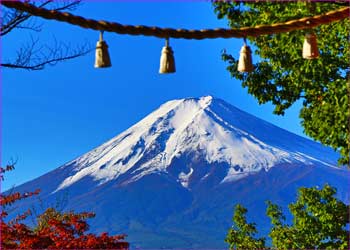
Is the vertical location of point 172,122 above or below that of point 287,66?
above

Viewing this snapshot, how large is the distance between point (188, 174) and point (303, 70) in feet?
358

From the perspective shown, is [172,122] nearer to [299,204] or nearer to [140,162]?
[140,162]

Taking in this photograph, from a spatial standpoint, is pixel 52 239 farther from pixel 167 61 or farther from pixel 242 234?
pixel 242 234

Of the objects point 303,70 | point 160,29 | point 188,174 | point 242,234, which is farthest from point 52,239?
point 188,174

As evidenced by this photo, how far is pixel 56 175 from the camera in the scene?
5157 inches

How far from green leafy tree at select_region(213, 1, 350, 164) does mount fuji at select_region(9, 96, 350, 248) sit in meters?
93.7

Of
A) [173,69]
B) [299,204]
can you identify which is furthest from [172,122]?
[173,69]

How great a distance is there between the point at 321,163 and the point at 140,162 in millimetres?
36916

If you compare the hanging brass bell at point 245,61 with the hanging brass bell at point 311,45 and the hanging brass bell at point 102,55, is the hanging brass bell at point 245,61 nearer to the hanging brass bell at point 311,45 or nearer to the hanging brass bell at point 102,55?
the hanging brass bell at point 311,45

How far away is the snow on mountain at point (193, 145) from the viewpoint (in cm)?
11556

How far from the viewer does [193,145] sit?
119500mm

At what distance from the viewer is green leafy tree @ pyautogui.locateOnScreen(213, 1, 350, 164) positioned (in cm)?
807

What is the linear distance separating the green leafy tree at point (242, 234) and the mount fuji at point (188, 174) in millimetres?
89770

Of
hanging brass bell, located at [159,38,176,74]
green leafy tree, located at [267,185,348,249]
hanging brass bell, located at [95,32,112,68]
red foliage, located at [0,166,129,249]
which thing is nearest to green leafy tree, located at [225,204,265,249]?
green leafy tree, located at [267,185,348,249]
